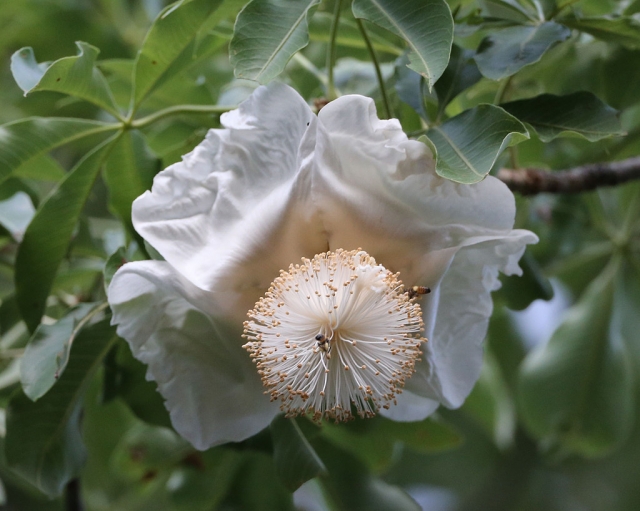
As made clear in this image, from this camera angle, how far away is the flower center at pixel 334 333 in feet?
2.65

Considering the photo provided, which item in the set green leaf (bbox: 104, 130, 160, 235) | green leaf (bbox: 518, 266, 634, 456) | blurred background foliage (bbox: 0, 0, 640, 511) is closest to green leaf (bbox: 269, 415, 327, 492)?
blurred background foliage (bbox: 0, 0, 640, 511)

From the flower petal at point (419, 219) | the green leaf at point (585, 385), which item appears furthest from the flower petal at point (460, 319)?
the green leaf at point (585, 385)

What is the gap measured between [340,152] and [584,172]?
686mm

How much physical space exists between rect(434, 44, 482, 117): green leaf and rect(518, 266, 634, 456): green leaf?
2.82 feet

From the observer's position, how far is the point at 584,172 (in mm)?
1308

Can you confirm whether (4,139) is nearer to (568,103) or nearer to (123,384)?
(123,384)

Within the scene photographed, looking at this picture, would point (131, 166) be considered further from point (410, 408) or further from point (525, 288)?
point (525, 288)

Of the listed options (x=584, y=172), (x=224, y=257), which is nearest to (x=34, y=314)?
(x=224, y=257)

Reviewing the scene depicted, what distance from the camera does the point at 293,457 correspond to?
912 mm

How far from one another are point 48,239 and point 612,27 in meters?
0.83

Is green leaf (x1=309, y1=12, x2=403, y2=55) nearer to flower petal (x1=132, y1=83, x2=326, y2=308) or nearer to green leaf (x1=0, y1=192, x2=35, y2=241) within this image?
flower petal (x1=132, y1=83, x2=326, y2=308)

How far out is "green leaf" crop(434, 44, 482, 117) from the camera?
3.05ft

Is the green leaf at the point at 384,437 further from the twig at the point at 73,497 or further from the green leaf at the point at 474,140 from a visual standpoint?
the green leaf at the point at 474,140

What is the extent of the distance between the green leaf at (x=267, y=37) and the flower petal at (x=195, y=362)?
10.2 inches
